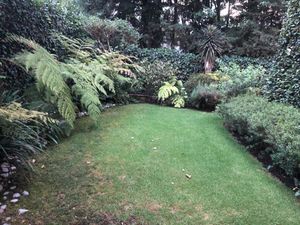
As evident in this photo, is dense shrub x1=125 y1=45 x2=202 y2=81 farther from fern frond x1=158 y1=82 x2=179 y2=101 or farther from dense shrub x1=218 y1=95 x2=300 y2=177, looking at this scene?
dense shrub x1=218 y1=95 x2=300 y2=177

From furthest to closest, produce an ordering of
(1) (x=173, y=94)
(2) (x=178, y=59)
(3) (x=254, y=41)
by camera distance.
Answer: (3) (x=254, y=41) < (2) (x=178, y=59) < (1) (x=173, y=94)

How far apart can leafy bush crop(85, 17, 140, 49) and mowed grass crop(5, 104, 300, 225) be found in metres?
4.81

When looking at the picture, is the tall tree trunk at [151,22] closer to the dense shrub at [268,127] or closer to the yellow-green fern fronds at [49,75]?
the dense shrub at [268,127]

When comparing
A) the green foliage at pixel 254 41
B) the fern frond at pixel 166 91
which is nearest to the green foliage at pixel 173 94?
the fern frond at pixel 166 91

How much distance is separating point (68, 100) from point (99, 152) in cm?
89

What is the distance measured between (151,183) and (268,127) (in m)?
1.92

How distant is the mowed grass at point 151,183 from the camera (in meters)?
3.13

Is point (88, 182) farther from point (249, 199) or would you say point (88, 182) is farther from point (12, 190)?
point (249, 199)


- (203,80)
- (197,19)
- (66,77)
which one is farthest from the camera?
(197,19)

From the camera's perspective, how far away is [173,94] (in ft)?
28.3

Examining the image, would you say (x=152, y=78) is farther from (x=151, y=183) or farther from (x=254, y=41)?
(x=254, y=41)

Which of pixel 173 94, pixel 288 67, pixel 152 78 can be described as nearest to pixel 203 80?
pixel 173 94

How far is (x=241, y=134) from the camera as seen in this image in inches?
219

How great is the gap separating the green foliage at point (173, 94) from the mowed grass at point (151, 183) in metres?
2.83
